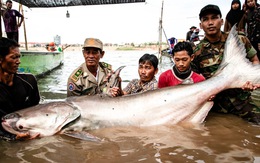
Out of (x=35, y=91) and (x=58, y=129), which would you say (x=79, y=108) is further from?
(x=35, y=91)

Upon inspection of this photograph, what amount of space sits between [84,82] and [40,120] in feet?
4.40

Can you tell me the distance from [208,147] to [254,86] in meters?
1.31

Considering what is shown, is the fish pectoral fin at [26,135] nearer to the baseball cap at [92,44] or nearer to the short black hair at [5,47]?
the short black hair at [5,47]

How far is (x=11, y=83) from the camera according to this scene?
3383 mm

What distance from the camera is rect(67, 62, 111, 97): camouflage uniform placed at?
4.24 m

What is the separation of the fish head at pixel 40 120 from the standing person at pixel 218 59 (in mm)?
2400

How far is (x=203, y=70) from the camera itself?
4484 mm

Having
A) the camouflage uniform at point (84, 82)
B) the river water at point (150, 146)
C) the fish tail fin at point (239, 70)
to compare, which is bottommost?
the river water at point (150, 146)

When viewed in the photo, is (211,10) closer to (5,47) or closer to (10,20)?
(5,47)

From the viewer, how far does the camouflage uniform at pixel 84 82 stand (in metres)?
4.24

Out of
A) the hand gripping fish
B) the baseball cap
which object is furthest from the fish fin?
the baseball cap

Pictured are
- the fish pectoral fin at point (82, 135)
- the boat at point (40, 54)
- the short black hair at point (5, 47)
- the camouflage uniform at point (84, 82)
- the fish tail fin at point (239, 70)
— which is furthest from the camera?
the boat at point (40, 54)

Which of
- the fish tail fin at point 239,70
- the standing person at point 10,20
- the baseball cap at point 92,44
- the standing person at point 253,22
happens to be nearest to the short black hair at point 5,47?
the baseball cap at point 92,44

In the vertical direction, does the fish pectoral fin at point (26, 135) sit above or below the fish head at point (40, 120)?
below
